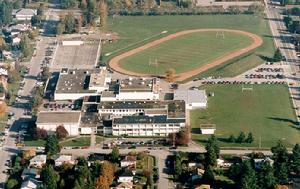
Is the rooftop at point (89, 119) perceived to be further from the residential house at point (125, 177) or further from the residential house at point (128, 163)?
the residential house at point (125, 177)

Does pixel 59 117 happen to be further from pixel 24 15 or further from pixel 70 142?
pixel 24 15

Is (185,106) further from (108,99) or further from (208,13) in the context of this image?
(208,13)

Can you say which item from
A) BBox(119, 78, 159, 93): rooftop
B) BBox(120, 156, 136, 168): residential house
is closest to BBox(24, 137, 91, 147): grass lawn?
BBox(120, 156, 136, 168): residential house

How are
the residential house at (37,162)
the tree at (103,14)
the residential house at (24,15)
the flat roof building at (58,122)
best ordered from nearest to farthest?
1. the residential house at (37,162)
2. the flat roof building at (58,122)
3. the tree at (103,14)
4. the residential house at (24,15)

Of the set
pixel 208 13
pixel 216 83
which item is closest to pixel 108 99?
pixel 216 83

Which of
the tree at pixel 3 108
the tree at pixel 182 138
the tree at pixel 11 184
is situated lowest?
the tree at pixel 11 184

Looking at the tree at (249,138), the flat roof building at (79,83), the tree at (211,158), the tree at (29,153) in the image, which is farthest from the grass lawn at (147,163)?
the flat roof building at (79,83)
